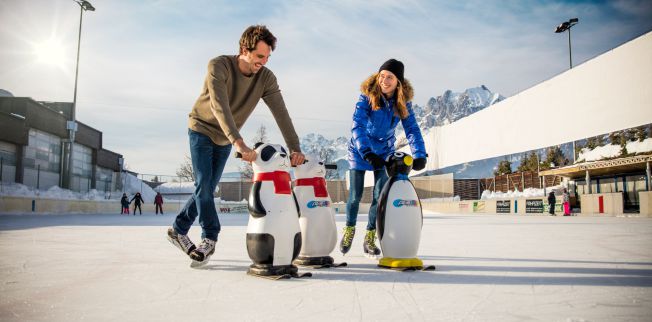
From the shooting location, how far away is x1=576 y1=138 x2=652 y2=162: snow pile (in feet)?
54.8

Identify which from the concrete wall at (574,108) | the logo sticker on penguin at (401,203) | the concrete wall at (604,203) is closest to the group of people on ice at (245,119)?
the logo sticker on penguin at (401,203)

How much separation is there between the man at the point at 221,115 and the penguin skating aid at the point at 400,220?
700 mm

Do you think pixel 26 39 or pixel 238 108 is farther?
pixel 26 39

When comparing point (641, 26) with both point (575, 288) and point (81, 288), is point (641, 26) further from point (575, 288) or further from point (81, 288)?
point (81, 288)

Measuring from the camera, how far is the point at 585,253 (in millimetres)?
3939

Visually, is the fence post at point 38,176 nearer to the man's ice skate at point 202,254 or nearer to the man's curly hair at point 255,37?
the man's ice skate at point 202,254

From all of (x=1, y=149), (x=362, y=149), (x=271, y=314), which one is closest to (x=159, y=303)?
(x=271, y=314)

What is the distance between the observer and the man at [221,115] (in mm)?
2939

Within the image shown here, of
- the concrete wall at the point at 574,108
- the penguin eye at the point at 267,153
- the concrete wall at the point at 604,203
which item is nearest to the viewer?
the penguin eye at the point at 267,153

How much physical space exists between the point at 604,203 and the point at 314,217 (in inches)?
759

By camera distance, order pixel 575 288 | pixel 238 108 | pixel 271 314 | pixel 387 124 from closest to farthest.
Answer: pixel 271 314
pixel 575 288
pixel 238 108
pixel 387 124

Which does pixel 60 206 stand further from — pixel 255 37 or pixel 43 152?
pixel 255 37

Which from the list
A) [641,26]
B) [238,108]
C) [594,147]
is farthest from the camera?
[594,147]

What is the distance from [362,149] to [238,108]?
1020mm
